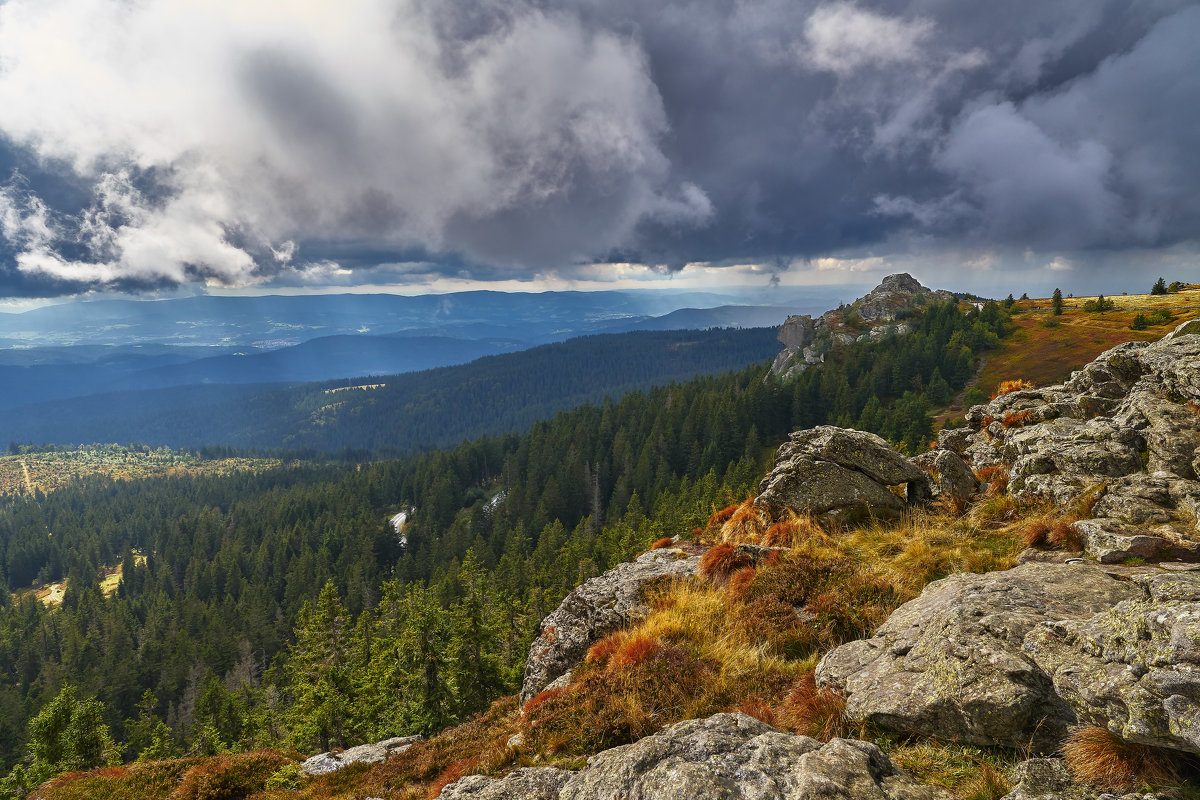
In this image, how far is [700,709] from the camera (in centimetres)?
949

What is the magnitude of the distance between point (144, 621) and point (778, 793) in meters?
177

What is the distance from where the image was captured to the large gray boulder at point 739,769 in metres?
6.20

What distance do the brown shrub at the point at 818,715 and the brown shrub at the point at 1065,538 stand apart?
832 cm

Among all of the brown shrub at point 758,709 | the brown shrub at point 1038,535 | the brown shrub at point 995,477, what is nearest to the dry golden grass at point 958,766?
the brown shrub at point 758,709

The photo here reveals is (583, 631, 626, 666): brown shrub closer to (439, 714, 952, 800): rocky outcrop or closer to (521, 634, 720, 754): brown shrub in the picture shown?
(521, 634, 720, 754): brown shrub

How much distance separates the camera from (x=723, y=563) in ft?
52.1

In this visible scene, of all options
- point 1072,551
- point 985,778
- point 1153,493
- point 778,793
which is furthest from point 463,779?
point 1153,493

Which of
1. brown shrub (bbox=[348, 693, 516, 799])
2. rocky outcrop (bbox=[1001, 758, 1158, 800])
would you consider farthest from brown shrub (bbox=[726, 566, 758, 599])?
rocky outcrop (bbox=[1001, 758, 1158, 800])

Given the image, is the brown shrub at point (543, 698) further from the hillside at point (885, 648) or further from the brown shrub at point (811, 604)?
the brown shrub at point (811, 604)

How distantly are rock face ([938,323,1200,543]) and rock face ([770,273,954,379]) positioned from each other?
122 metres

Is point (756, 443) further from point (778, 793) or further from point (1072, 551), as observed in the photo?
point (778, 793)

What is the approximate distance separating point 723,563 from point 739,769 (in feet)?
30.2

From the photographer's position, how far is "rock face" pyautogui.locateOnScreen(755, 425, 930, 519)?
1922cm

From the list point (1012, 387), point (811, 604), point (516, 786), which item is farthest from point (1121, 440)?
point (516, 786)
